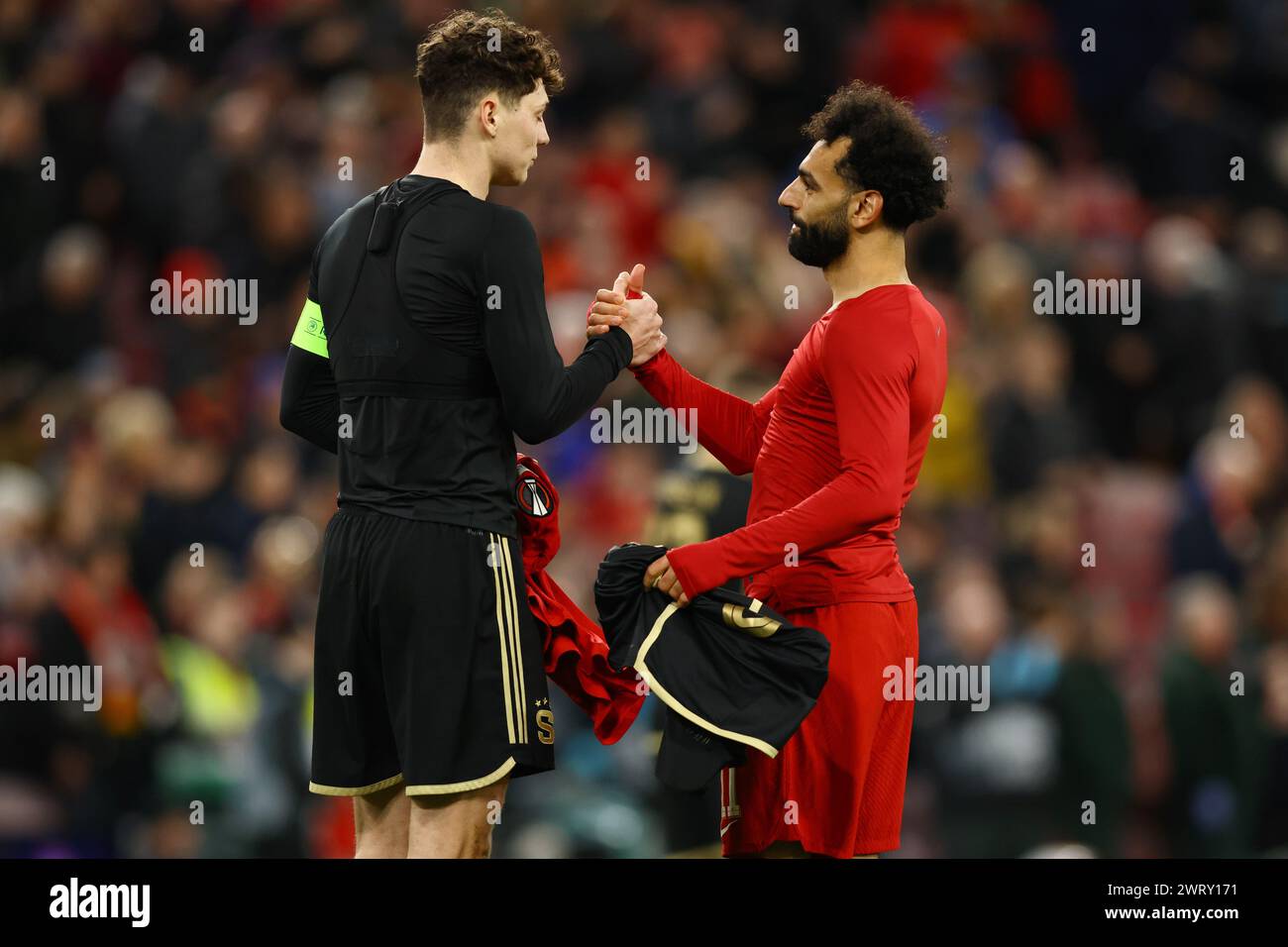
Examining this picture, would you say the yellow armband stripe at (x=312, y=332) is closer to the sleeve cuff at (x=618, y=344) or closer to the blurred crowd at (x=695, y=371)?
the sleeve cuff at (x=618, y=344)

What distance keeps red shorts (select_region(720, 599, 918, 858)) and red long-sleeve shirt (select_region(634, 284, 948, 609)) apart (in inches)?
2.5

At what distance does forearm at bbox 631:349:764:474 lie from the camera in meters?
3.82

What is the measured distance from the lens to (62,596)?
6.43 m

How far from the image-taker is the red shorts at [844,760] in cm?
341

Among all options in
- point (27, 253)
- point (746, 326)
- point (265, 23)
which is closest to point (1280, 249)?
point (746, 326)

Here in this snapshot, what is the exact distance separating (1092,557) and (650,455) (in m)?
1.60

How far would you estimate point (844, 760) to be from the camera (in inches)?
134

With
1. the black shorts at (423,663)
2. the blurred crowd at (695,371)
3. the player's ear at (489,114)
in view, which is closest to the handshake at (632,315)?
the player's ear at (489,114)

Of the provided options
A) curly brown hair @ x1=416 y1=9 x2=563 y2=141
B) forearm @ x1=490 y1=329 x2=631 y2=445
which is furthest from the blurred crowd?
curly brown hair @ x1=416 y1=9 x2=563 y2=141

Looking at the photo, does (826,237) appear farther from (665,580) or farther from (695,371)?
(695,371)

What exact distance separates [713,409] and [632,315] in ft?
1.11

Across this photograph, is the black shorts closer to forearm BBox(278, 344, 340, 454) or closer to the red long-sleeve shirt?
forearm BBox(278, 344, 340, 454)
